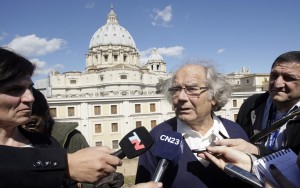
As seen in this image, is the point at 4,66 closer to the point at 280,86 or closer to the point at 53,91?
the point at 280,86

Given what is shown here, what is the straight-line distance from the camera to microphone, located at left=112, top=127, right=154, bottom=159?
1647 mm

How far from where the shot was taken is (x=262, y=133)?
7.20ft

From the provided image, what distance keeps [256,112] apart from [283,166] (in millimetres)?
1864

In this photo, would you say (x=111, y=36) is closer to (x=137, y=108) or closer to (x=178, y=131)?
(x=137, y=108)

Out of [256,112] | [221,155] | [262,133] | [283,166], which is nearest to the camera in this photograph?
[283,166]

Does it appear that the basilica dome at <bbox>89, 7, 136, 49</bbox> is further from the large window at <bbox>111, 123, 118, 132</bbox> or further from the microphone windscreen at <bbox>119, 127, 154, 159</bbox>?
the microphone windscreen at <bbox>119, 127, 154, 159</bbox>

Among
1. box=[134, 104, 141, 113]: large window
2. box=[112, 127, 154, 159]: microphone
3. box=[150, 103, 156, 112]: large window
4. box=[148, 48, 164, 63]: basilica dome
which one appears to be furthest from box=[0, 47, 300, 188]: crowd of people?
box=[148, 48, 164, 63]: basilica dome

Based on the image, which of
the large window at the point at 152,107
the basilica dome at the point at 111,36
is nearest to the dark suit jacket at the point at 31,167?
the large window at the point at 152,107

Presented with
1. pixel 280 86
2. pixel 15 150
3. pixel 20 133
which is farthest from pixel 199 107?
pixel 15 150

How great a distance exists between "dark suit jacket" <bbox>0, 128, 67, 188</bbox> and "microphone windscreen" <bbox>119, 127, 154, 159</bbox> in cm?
37

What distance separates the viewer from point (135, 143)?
172 centimetres

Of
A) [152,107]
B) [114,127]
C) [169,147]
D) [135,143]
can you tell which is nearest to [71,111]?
[114,127]

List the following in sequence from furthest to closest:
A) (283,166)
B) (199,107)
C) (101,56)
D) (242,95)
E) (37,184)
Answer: (101,56) < (242,95) < (199,107) < (283,166) < (37,184)

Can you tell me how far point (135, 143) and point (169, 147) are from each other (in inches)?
14.0
